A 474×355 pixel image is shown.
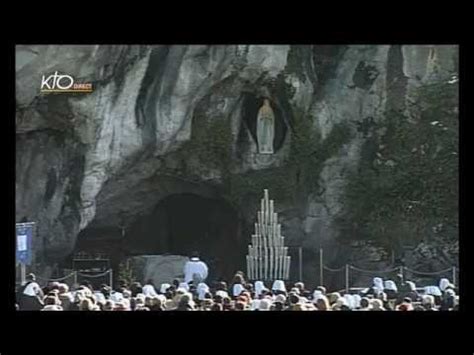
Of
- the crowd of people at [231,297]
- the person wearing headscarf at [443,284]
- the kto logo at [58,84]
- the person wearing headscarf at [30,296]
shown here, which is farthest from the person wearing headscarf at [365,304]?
the kto logo at [58,84]

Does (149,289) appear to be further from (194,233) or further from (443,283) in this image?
(443,283)

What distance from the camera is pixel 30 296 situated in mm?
10523

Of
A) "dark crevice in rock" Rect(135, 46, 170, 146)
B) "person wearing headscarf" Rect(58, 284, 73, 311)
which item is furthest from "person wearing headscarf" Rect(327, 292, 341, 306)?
"person wearing headscarf" Rect(58, 284, 73, 311)

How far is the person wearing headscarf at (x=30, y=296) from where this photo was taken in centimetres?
1050

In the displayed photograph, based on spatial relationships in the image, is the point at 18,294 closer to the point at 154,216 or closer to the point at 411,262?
the point at 154,216

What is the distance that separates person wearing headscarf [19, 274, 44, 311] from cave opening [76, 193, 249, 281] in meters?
0.56

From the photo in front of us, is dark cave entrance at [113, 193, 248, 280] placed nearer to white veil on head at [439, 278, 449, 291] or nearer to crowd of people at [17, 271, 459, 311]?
crowd of people at [17, 271, 459, 311]

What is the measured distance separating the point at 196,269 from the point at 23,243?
5.44 feet

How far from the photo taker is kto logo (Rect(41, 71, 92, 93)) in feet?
35.0

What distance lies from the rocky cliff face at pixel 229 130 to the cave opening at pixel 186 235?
100 mm

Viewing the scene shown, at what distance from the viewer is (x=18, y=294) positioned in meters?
10.5
